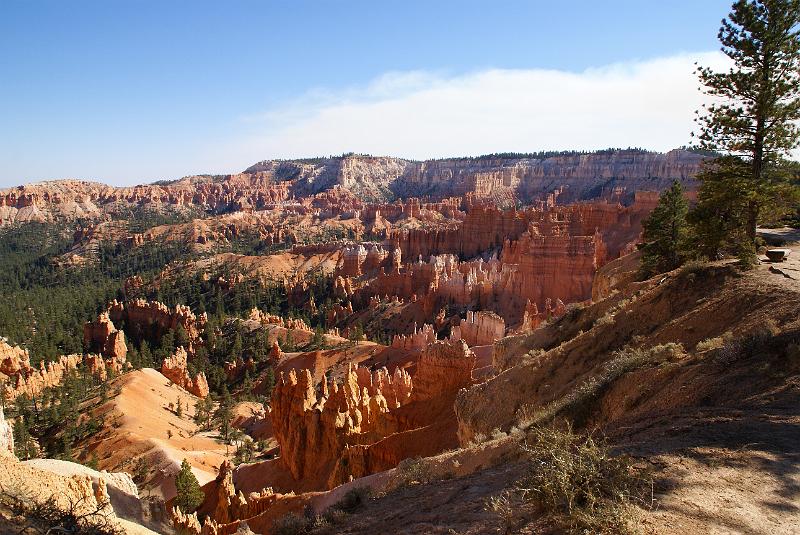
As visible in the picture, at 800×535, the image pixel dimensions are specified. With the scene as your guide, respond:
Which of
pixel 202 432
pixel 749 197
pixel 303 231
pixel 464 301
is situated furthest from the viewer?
pixel 303 231

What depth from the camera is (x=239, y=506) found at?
2081cm

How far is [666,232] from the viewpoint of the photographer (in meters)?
20.1

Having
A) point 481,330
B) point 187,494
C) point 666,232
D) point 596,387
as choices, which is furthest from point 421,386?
point 596,387

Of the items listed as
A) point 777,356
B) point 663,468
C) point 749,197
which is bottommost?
point 663,468

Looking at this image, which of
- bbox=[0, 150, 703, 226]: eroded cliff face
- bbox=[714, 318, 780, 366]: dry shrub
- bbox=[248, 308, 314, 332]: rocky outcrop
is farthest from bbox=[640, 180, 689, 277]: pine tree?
bbox=[0, 150, 703, 226]: eroded cliff face

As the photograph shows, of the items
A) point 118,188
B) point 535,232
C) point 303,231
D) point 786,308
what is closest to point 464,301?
point 535,232

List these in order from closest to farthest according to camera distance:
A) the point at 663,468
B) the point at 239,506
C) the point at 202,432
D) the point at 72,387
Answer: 1. the point at 663,468
2. the point at 239,506
3. the point at 202,432
4. the point at 72,387

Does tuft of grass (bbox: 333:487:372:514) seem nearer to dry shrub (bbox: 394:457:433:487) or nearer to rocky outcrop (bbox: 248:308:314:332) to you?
dry shrub (bbox: 394:457:433:487)

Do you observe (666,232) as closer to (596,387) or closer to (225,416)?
(596,387)

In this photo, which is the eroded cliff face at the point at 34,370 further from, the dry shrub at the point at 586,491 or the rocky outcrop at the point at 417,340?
the dry shrub at the point at 586,491

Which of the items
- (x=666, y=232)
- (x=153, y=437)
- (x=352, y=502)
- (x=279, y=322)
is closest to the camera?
(x=352, y=502)

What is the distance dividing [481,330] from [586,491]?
36299 mm

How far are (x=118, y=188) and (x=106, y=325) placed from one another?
15928cm

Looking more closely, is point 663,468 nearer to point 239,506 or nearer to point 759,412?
point 759,412
